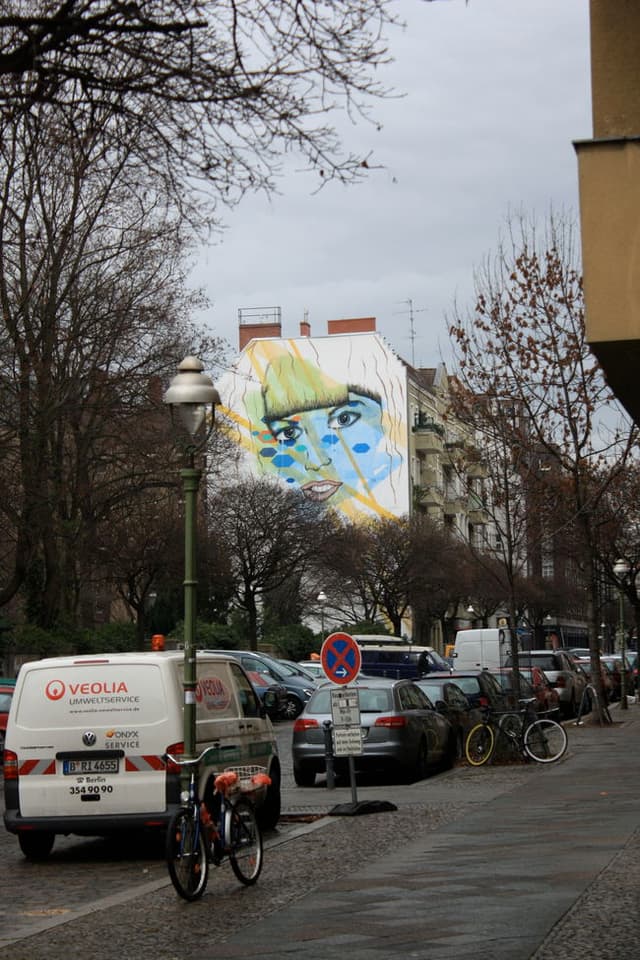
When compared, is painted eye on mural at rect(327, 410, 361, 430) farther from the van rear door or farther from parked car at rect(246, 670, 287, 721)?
the van rear door

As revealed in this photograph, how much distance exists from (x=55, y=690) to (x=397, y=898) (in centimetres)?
491

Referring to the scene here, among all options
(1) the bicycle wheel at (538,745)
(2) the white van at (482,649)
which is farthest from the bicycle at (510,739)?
(2) the white van at (482,649)

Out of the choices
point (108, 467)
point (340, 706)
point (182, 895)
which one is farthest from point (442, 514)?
point (182, 895)

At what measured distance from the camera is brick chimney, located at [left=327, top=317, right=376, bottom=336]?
101 meters

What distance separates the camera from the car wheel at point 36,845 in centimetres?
1490

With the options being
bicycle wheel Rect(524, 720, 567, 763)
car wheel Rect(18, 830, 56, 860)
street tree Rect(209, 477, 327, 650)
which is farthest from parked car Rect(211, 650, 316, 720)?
car wheel Rect(18, 830, 56, 860)

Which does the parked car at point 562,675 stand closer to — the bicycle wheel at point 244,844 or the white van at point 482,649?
the white van at point 482,649

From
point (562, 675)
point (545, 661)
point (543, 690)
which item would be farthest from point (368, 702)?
point (545, 661)

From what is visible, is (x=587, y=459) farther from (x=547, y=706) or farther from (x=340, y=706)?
(x=340, y=706)

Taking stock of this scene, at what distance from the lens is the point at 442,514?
103875mm

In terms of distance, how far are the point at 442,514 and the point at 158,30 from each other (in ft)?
314

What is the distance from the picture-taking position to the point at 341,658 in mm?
18047

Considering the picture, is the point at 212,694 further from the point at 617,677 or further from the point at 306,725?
the point at 617,677

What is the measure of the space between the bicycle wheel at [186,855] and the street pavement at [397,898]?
16cm
